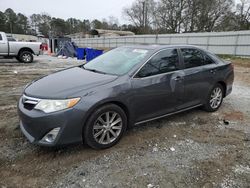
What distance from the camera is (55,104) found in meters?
2.84

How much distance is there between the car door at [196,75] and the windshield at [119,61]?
0.91 meters

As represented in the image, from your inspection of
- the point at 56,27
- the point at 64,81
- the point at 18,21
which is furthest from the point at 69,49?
the point at 18,21

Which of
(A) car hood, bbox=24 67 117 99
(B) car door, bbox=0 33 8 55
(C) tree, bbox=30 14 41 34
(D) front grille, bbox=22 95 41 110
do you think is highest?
(C) tree, bbox=30 14 41 34

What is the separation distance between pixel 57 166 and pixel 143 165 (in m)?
1.09

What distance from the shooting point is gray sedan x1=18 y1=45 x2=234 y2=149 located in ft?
9.35

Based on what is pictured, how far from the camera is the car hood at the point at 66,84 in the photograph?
2.96 metres

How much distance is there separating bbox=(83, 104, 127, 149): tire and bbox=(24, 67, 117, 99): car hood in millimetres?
391

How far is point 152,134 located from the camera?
12.4 ft

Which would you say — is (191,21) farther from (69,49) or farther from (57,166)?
(57,166)

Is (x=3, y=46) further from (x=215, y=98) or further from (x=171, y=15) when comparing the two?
(x=171, y=15)

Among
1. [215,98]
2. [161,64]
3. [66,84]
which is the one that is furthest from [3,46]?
[215,98]

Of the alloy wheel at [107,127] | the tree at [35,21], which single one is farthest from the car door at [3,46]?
the tree at [35,21]

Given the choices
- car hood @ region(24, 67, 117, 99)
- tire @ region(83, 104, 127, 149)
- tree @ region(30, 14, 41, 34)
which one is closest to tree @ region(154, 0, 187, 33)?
car hood @ region(24, 67, 117, 99)

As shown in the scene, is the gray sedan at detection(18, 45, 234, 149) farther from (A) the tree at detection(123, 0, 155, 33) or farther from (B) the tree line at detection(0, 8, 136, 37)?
(B) the tree line at detection(0, 8, 136, 37)
